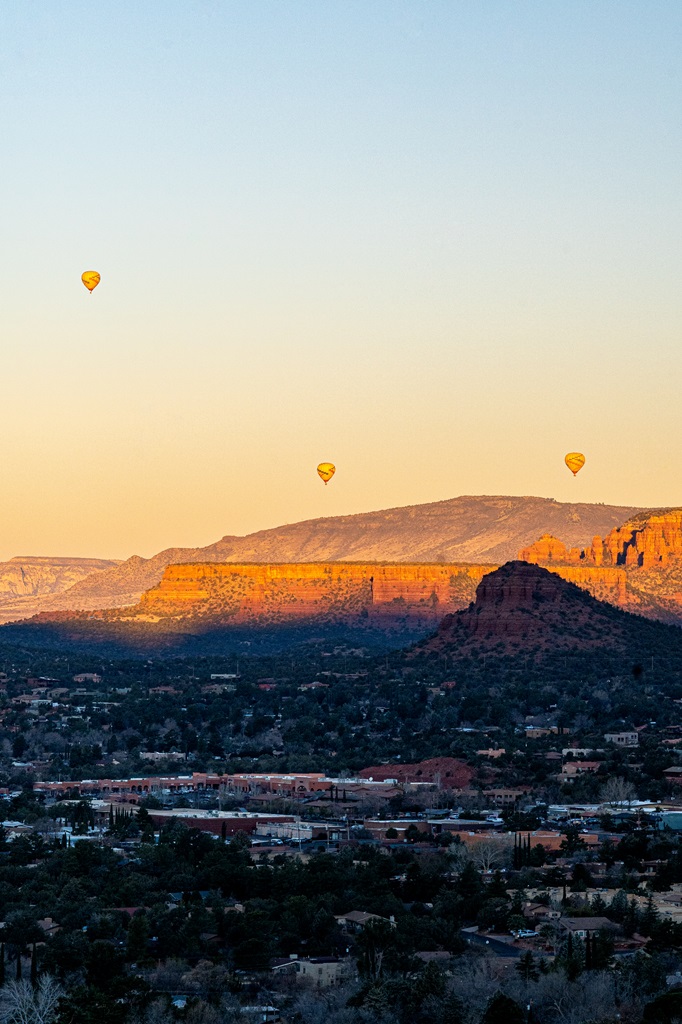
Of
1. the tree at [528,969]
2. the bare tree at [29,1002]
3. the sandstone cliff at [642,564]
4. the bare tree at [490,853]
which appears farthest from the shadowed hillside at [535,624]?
the bare tree at [29,1002]

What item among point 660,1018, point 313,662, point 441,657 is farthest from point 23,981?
point 313,662

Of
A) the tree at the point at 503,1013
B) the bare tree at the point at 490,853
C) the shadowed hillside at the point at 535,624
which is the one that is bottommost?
the tree at the point at 503,1013

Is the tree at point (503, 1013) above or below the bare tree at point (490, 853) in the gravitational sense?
below

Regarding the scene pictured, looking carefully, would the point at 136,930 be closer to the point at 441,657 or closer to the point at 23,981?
the point at 23,981

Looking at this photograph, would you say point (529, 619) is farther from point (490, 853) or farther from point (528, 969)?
point (528, 969)

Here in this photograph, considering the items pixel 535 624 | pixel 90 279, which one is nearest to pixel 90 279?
pixel 90 279

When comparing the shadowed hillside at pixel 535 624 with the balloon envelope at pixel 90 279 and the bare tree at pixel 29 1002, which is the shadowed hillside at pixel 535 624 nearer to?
the balloon envelope at pixel 90 279
